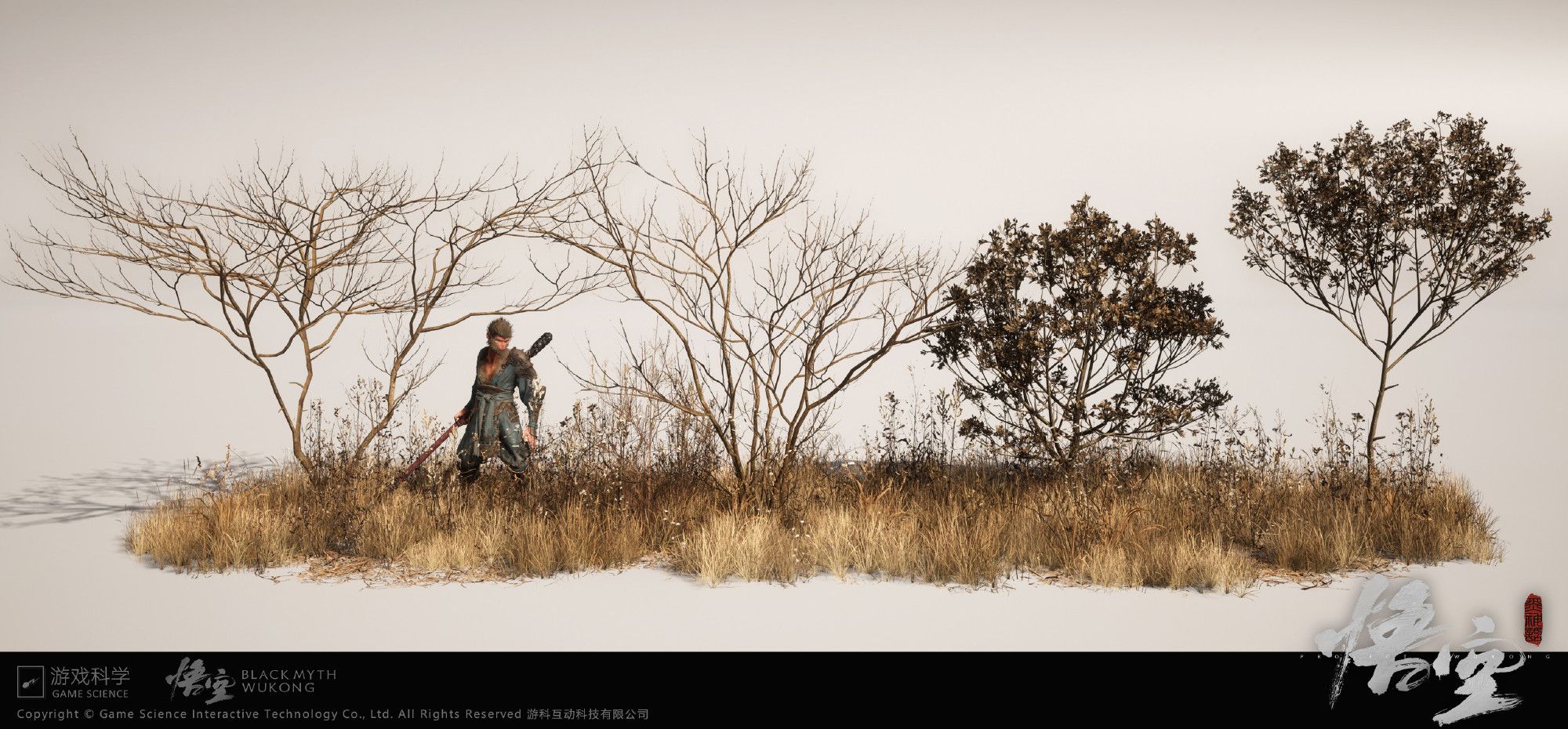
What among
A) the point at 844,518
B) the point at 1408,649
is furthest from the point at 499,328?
the point at 1408,649

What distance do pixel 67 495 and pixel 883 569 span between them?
8703 millimetres

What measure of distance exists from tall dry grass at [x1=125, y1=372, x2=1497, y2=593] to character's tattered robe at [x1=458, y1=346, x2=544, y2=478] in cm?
26

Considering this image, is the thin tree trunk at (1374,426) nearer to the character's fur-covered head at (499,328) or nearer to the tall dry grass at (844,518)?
the tall dry grass at (844,518)

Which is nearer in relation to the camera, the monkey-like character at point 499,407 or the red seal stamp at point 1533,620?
the red seal stamp at point 1533,620

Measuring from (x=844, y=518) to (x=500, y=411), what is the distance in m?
3.46

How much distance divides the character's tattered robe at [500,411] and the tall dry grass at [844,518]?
26 cm

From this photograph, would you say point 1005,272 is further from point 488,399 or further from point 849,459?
point 488,399

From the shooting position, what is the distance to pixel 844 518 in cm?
876

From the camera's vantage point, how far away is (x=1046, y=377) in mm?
9742

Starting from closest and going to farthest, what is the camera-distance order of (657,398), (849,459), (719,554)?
1. (719,554)
2. (657,398)
3. (849,459)

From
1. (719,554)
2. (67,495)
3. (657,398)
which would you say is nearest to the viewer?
(719,554)

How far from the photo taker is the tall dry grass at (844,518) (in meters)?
8.27

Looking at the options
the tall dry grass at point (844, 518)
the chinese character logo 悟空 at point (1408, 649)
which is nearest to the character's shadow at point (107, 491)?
the tall dry grass at point (844, 518)
